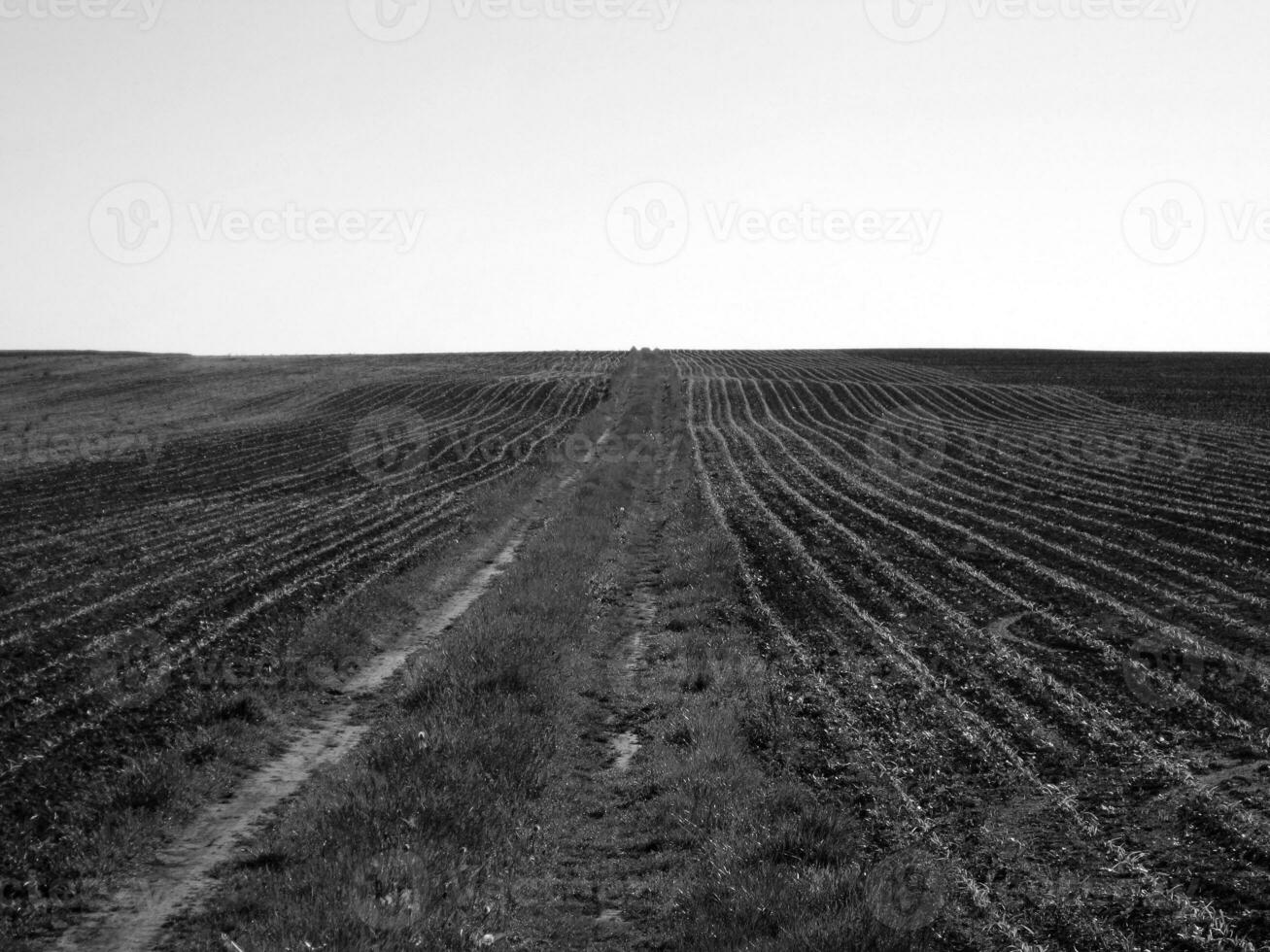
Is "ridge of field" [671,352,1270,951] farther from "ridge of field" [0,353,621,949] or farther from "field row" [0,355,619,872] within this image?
"field row" [0,355,619,872]

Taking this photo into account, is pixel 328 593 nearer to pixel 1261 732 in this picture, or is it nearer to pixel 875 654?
pixel 875 654

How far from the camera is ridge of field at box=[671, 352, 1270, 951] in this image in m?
6.38

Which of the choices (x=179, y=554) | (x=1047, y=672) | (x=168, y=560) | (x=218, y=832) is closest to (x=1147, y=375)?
(x=1047, y=672)

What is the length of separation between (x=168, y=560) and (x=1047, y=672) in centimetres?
1448

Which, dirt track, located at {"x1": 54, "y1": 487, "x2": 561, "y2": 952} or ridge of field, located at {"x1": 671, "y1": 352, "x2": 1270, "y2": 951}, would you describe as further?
ridge of field, located at {"x1": 671, "y1": 352, "x2": 1270, "y2": 951}

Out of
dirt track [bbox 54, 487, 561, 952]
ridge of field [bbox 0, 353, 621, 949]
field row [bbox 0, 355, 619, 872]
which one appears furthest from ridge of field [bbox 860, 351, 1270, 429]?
dirt track [bbox 54, 487, 561, 952]

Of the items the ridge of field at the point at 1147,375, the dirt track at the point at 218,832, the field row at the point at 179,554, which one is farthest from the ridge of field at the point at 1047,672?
the ridge of field at the point at 1147,375

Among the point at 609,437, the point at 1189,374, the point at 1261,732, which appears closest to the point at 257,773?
the point at 1261,732

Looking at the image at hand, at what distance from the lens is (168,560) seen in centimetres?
1655

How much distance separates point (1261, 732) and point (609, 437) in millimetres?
31483

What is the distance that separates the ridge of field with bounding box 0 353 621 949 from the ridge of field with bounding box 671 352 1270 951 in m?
6.35

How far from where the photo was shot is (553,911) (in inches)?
248

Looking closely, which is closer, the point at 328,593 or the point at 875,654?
the point at 875,654

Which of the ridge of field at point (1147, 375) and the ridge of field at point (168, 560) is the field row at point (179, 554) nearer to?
the ridge of field at point (168, 560)
